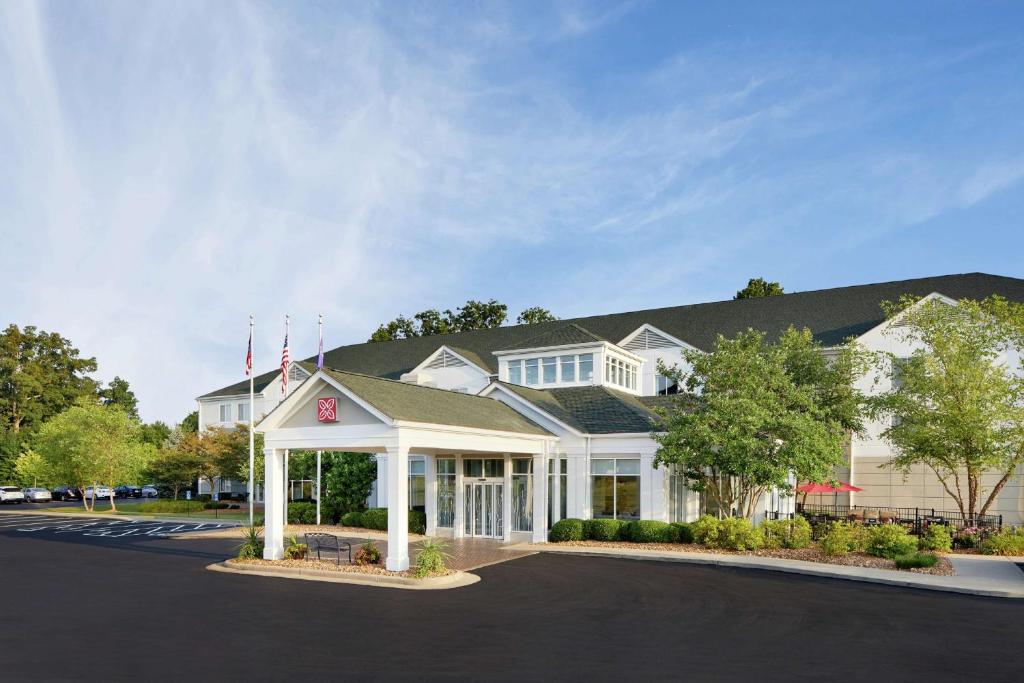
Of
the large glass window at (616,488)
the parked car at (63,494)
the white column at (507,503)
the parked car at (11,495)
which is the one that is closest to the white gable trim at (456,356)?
the white column at (507,503)

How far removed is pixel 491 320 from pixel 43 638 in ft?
241

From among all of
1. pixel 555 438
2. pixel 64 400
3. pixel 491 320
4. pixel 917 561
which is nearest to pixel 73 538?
pixel 555 438

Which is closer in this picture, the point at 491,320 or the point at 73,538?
the point at 73,538

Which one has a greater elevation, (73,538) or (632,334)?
(632,334)

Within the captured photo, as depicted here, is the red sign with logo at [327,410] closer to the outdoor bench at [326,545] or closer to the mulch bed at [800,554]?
the outdoor bench at [326,545]

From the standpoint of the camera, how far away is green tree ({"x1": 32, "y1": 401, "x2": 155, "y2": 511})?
52781mm

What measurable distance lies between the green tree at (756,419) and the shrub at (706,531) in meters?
1.84

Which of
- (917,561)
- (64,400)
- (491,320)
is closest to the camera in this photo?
(917,561)

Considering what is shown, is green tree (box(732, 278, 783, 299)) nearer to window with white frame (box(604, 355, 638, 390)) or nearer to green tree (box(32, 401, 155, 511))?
window with white frame (box(604, 355, 638, 390))

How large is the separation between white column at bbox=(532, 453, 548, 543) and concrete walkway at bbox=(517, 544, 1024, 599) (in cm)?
227

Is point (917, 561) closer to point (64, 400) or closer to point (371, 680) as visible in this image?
point (371, 680)

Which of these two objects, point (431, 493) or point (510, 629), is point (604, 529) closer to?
point (431, 493)

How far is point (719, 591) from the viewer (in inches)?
749

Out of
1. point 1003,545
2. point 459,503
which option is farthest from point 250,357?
point 1003,545
